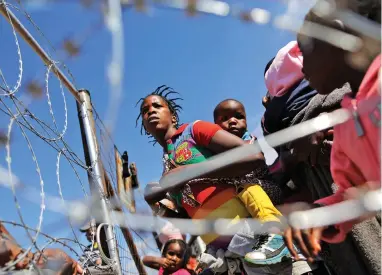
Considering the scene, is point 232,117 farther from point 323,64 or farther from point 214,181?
point 323,64

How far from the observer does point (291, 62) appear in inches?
51.3

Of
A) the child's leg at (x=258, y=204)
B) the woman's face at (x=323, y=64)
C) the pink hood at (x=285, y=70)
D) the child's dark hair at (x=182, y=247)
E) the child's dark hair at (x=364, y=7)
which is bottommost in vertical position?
the child's leg at (x=258, y=204)

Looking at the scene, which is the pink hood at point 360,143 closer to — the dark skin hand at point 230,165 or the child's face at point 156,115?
the dark skin hand at point 230,165

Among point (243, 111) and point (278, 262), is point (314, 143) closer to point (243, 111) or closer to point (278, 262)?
point (278, 262)

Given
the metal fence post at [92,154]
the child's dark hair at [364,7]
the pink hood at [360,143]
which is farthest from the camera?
the metal fence post at [92,154]

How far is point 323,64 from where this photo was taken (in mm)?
861

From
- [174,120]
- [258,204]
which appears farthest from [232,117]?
[258,204]

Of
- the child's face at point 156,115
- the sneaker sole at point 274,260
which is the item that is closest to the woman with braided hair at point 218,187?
the sneaker sole at point 274,260

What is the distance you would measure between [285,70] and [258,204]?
422 millimetres

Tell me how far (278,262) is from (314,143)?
36 centimetres

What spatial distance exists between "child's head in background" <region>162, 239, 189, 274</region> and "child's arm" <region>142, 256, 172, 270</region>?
0.08ft

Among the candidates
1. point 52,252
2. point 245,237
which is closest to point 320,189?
point 245,237

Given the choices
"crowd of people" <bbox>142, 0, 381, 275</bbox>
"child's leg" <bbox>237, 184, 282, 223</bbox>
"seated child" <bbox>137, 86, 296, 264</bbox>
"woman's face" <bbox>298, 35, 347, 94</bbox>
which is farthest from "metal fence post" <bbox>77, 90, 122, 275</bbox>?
"woman's face" <bbox>298, 35, 347, 94</bbox>

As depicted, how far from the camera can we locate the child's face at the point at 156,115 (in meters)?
1.61
